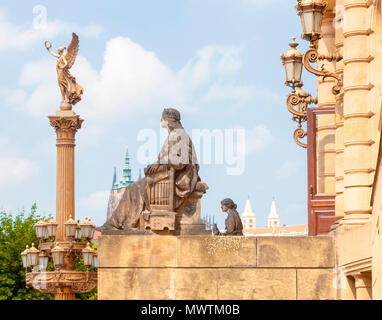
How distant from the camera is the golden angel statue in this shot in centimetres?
5291

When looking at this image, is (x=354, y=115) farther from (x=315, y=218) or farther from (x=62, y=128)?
(x=62, y=128)

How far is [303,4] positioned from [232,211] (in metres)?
4.64

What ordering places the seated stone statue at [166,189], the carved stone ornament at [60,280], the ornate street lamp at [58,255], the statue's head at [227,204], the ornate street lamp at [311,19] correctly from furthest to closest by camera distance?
the carved stone ornament at [60,280]
the ornate street lamp at [58,255]
the statue's head at [227,204]
the ornate street lamp at [311,19]
the seated stone statue at [166,189]

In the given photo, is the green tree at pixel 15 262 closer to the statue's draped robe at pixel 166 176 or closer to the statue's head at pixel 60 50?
the statue's head at pixel 60 50

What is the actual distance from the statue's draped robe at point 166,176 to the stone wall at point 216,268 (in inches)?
27.3

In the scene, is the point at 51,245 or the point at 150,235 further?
the point at 51,245

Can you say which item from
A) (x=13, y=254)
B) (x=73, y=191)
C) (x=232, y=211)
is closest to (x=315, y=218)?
(x=232, y=211)

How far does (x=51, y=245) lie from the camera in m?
44.6

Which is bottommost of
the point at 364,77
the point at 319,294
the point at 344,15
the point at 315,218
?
the point at 319,294

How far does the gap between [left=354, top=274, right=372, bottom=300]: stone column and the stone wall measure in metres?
0.84

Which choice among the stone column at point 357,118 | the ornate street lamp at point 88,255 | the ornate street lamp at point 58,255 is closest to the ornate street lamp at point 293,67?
the stone column at point 357,118

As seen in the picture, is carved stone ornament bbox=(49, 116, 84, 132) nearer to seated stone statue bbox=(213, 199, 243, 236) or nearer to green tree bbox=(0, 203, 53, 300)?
green tree bbox=(0, 203, 53, 300)

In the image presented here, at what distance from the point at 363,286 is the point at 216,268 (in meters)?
2.50

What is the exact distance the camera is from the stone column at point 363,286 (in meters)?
16.6
